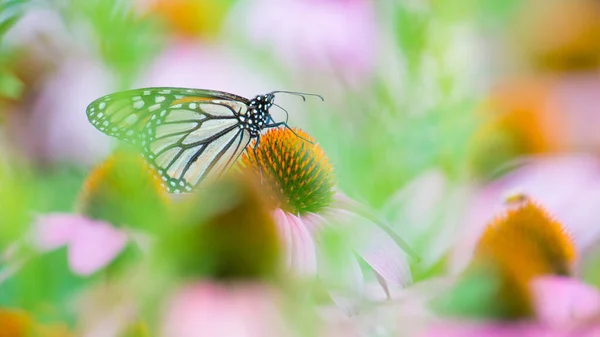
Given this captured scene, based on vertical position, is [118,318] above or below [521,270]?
below

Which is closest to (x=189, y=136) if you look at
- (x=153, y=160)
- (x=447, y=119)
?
(x=153, y=160)

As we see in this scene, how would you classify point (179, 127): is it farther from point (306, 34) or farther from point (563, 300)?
point (563, 300)

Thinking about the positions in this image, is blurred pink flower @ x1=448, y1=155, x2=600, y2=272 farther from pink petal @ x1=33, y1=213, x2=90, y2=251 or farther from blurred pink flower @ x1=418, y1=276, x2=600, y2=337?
pink petal @ x1=33, y1=213, x2=90, y2=251

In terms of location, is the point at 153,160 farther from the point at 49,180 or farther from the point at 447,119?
the point at 447,119

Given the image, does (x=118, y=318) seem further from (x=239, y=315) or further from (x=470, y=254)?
(x=470, y=254)

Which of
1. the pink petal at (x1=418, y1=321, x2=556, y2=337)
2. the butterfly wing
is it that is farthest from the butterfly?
the pink petal at (x1=418, y1=321, x2=556, y2=337)
